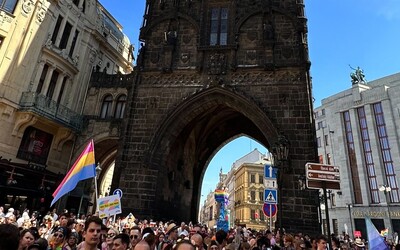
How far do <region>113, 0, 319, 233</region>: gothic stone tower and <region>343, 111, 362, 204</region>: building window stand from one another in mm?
25770

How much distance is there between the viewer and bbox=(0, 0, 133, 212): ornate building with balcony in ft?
54.7

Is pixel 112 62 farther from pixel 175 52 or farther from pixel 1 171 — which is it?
pixel 1 171

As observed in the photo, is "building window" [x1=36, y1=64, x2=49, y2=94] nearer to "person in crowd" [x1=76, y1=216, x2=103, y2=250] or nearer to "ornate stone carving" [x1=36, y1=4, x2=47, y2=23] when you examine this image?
"ornate stone carving" [x1=36, y1=4, x2=47, y2=23]

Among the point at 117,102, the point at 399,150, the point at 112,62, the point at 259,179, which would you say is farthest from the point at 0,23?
the point at 259,179

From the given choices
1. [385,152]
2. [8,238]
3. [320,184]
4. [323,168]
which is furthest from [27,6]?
[385,152]

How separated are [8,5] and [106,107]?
344 inches

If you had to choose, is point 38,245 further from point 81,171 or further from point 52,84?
point 52,84

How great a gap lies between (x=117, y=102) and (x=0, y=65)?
764 cm

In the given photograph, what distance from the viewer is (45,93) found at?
19.0 metres

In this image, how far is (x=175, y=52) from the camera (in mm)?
16594

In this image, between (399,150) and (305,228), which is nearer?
(305,228)

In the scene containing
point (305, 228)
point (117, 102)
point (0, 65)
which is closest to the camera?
point (305, 228)

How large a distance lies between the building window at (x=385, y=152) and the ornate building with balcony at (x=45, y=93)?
30.7 metres

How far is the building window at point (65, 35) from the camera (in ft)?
68.2
